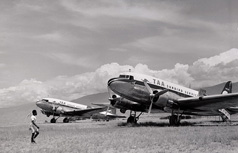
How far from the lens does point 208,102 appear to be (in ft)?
67.4

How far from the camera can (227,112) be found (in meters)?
28.5

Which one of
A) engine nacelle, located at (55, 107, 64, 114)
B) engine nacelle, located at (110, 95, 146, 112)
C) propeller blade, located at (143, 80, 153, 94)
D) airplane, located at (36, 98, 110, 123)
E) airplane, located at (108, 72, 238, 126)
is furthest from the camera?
engine nacelle, located at (55, 107, 64, 114)

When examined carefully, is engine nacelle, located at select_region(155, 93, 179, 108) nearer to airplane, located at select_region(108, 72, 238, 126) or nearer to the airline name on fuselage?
airplane, located at select_region(108, 72, 238, 126)

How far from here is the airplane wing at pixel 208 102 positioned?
764 inches

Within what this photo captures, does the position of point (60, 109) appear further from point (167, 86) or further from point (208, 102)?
point (208, 102)

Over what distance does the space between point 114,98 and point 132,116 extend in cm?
258

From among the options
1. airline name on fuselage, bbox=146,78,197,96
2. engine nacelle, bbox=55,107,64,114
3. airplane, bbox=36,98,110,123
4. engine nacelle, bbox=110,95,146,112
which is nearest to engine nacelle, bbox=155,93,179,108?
airline name on fuselage, bbox=146,78,197,96

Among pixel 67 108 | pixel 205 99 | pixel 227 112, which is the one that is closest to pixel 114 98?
pixel 205 99

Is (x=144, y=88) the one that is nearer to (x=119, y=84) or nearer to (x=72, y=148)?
(x=119, y=84)

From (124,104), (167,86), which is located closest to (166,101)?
(167,86)

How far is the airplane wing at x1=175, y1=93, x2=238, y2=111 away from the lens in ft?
63.7

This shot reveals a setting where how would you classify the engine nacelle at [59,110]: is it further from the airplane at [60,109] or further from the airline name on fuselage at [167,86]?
the airline name on fuselage at [167,86]

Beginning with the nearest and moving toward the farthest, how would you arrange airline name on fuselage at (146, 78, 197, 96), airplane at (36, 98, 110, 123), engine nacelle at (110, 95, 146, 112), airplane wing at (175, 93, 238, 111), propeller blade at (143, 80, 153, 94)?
airplane wing at (175, 93, 238, 111) → propeller blade at (143, 80, 153, 94) → airline name on fuselage at (146, 78, 197, 96) → engine nacelle at (110, 95, 146, 112) → airplane at (36, 98, 110, 123)

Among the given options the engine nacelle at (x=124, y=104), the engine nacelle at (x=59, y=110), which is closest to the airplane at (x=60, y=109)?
the engine nacelle at (x=59, y=110)
